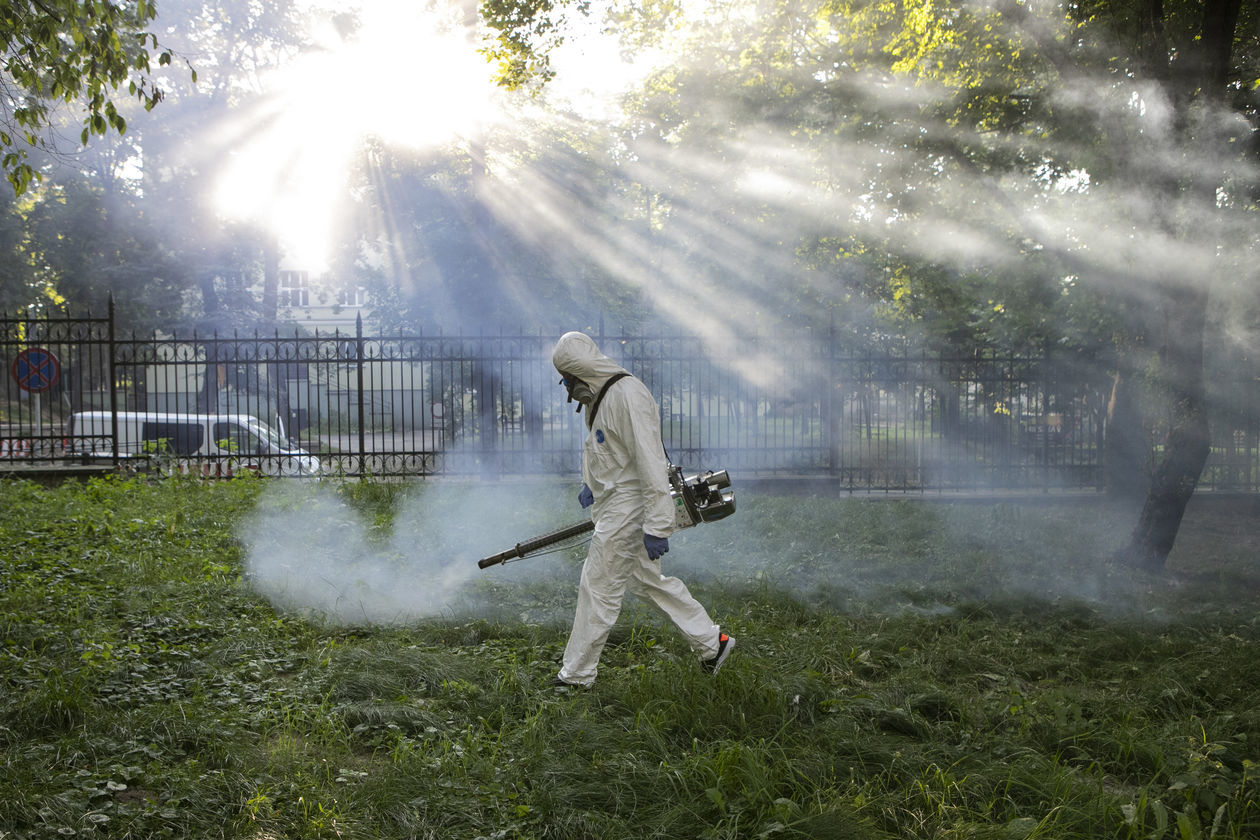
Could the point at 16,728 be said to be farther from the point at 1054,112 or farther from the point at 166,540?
the point at 1054,112

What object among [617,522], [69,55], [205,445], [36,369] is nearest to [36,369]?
[36,369]

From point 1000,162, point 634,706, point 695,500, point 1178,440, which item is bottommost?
point 634,706

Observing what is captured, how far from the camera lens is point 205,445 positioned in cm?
1362

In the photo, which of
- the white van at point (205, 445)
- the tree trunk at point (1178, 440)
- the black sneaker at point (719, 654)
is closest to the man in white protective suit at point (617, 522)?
the black sneaker at point (719, 654)

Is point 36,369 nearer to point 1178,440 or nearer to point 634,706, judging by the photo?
point 634,706

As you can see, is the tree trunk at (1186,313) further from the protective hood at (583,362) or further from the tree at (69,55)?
the tree at (69,55)

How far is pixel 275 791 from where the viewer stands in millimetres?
3373

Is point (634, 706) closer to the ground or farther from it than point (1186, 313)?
closer to the ground

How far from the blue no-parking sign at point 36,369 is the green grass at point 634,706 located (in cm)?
446

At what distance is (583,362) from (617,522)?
2.86 ft

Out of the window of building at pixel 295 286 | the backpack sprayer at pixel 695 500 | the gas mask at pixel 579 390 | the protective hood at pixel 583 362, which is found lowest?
the backpack sprayer at pixel 695 500

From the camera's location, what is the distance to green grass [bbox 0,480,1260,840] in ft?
10.7

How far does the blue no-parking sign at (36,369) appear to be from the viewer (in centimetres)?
1148

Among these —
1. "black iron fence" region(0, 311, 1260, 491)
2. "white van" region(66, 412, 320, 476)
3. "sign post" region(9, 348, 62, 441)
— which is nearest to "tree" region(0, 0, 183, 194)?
"white van" region(66, 412, 320, 476)
